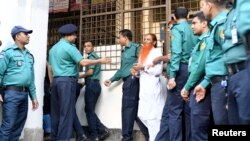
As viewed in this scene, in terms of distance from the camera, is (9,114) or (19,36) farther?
(19,36)

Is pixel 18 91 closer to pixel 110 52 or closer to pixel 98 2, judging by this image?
pixel 110 52

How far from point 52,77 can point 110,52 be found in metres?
1.45

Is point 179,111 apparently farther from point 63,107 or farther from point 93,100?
point 93,100

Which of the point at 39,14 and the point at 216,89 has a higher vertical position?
the point at 39,14

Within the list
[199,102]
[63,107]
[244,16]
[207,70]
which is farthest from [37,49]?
[244,16]

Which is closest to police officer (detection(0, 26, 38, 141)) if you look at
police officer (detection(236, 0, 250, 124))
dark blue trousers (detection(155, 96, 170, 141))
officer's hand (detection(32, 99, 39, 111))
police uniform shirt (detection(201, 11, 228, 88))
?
officer's hand (detection(32, 99, 39, 111))

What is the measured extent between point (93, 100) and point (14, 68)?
5.74 feet

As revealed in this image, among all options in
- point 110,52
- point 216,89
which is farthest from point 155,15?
point 216,89

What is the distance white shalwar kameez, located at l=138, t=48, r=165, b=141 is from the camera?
560 centimetres

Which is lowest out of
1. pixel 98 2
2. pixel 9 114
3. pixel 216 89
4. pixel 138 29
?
pixel 9 114

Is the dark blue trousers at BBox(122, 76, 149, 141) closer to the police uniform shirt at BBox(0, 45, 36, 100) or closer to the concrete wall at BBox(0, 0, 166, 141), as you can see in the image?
the concrete wall at BBox(0, 0, 166, 141)

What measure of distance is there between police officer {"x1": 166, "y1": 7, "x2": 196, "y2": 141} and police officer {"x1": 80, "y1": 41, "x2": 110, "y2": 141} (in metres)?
1.87

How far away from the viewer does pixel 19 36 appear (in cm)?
566

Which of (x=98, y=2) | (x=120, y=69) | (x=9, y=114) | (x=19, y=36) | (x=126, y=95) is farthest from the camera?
(x=98, y=2)
